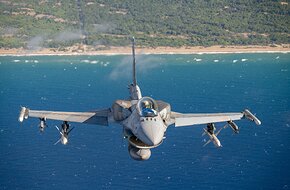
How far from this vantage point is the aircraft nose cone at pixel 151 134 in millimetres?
62062

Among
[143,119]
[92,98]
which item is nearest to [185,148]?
[92,98]

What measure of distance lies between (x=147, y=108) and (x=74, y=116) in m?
13.2

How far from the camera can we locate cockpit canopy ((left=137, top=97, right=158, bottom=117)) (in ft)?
212

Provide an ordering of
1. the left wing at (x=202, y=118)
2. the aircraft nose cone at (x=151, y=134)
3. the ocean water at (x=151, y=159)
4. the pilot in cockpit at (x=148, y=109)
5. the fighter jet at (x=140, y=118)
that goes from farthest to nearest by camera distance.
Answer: the ocean water at (x=151, y=159) < the left wing at (x=202, y=118) < the pilot in cockpit at (x=148, y=109) < the fighter jet at (x=140, y=118) < the aircraft nose cone at (x=151, y=134)

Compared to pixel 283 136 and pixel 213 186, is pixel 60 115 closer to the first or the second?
pixel 213 186

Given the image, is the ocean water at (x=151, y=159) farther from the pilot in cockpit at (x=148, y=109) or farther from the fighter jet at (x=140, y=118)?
the pilot in cockpit at (x=148, y=109)

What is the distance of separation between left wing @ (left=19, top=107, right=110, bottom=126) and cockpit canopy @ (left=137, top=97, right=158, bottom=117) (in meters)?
9.31

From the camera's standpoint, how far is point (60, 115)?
73312 mm

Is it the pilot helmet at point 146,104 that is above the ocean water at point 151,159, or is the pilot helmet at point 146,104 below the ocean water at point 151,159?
below

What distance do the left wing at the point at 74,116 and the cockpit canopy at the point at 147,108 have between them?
9.31 metres

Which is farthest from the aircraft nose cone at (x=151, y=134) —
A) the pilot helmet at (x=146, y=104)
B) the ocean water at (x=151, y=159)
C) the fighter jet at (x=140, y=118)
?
the ocean water at (x=151, y=159)

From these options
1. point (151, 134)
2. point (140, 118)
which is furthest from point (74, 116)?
point (151, 134)

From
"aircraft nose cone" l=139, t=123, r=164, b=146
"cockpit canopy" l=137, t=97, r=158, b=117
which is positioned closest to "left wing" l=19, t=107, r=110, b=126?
"cockpit canopy" l=137, t=97, r=158, b=117

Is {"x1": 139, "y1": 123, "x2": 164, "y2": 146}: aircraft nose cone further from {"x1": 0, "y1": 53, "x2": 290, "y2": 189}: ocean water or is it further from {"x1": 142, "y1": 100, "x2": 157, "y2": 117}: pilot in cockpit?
{"x1": 0, "y1": 53, "x2": 290, "y2": 189}: ocean water
